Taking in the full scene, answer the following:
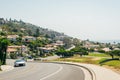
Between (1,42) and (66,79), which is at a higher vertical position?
(1,42)

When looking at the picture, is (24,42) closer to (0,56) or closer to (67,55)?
(67,55)

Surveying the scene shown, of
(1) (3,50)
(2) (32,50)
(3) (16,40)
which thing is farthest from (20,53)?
(1) (3,50)

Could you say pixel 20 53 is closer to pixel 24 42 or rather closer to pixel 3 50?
pixel 24 42

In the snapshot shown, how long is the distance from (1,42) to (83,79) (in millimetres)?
30169

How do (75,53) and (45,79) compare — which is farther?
(75,53)

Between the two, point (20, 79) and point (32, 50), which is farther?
point (32, 50)

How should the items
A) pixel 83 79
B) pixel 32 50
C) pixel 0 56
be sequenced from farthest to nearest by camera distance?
pixel 32 50
pixel 0 56
pixel 83 79

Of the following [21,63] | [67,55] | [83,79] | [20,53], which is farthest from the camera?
[20,53]

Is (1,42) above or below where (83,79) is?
above

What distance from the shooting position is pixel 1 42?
49219 mm

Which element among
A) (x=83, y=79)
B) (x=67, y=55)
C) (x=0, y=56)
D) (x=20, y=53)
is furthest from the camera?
(x=20, y=53)

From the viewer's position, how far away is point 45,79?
73.9 feet

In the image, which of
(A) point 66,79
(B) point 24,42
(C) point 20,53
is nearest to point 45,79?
(A) point 66,79

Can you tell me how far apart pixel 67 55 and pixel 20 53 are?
3266cm
